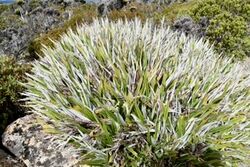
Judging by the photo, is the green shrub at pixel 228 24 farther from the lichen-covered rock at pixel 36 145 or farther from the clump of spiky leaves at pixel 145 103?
the lichen-covered rock at pixel 36 145

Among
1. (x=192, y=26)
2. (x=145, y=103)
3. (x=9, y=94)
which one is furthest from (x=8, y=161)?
(x=192, y=26)

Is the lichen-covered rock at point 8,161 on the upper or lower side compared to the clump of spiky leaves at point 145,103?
lower

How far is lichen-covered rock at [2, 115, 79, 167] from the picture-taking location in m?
6.21

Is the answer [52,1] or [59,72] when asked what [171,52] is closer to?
[59,72]

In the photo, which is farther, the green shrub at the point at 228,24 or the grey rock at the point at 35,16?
the grey rock at the point at 35,16

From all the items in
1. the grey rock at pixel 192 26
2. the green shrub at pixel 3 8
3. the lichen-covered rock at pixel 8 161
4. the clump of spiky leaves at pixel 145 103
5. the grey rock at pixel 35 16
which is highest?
the clump of spiky leaves at pixel 145 103

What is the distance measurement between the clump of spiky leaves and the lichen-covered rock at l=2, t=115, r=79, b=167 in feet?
1.05

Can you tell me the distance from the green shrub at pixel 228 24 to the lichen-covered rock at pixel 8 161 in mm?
9124

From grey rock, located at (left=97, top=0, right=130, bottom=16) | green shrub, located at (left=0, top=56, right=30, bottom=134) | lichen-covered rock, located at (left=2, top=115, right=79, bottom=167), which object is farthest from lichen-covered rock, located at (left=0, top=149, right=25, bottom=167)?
grey rock, located at (left=97, top=0, right=130, bottom=16)

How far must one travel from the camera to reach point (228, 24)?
1412 cm

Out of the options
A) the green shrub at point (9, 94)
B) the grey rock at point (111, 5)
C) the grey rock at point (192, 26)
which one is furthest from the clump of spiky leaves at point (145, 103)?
the grey rock at point (111, 5)

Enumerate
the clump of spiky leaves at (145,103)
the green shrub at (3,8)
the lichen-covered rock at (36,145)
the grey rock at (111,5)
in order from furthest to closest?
1. the green shrub at (3,8)
2. the grey rock at (111,5)
3. the lichen-covered rock at (36,145)
4. the clump of spiky leaves at (145,103)

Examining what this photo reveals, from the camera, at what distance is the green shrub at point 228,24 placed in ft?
46.5

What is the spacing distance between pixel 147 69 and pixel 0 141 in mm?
3015
